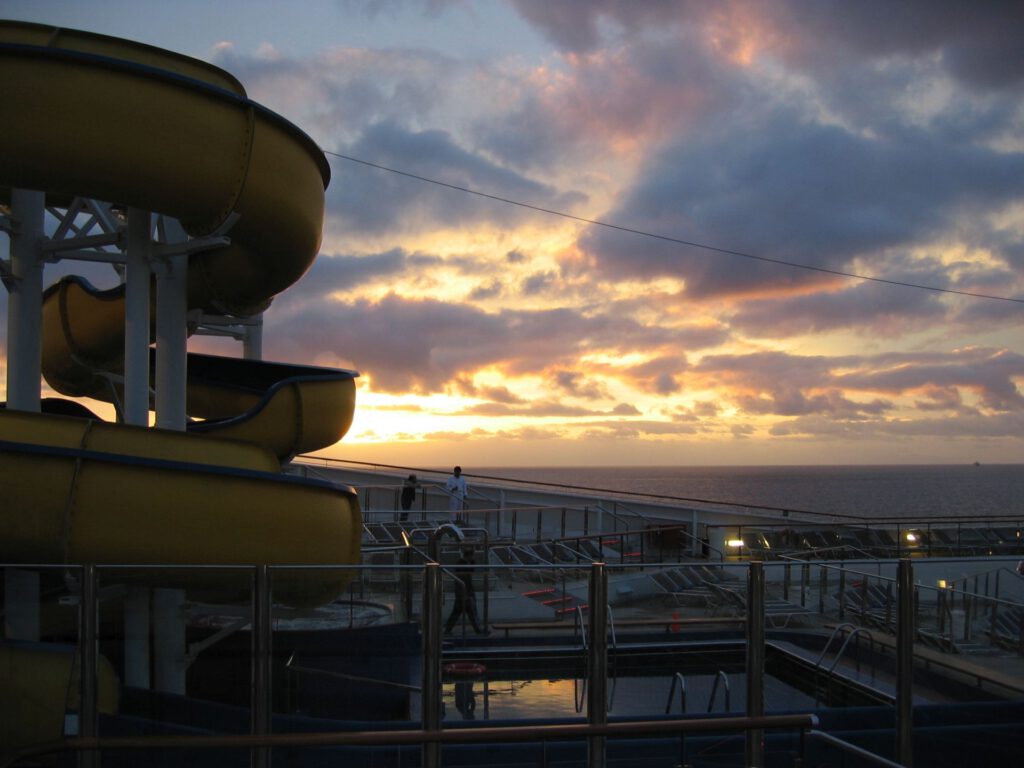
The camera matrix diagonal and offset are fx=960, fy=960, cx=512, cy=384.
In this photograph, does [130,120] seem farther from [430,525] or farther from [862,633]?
[430,525]

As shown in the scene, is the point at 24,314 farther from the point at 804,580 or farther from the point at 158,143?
the point at 804,580

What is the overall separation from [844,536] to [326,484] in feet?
46.3

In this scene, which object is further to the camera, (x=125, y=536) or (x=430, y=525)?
(x=430, y=525)

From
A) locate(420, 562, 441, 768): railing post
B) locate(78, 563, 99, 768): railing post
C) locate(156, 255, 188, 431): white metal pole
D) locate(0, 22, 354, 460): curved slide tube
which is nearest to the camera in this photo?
locate(420, 562, 441, 768): railing post

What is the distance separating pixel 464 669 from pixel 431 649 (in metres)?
0.65

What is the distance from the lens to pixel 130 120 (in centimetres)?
807

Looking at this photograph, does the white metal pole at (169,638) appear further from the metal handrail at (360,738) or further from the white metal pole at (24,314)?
the white metal pole at (24,314)

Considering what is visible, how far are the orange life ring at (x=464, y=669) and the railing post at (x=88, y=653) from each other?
2360 mm

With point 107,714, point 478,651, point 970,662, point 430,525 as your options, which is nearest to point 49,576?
point 107,714

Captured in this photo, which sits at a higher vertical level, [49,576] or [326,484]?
[326,484]

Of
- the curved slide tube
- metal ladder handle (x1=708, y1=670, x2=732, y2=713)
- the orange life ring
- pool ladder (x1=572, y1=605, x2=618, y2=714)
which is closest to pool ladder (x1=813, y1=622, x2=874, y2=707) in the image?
metal ladder handle (x1=708, y1=670, x2=732, y2=713)

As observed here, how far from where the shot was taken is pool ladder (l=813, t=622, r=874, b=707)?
7137mm

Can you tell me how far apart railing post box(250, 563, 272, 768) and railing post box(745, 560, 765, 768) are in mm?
3294

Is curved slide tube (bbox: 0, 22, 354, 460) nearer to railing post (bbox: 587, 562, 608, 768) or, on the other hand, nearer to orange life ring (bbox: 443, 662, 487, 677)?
orange life ring (bbox: 443, 662, 487, 677)
